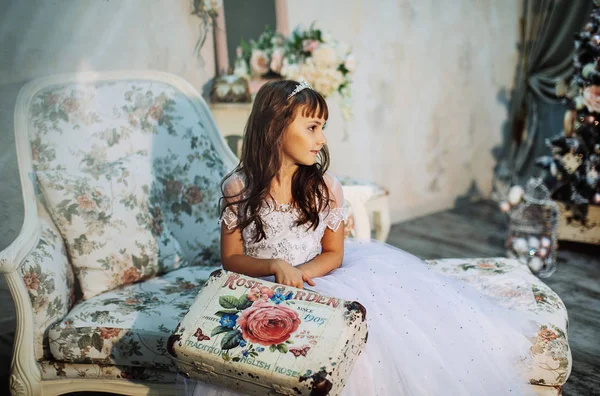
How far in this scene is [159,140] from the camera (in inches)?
99.7

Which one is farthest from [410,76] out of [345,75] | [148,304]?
[148,304]

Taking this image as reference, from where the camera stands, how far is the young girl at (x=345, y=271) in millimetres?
1636

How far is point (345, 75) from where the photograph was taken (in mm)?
3102

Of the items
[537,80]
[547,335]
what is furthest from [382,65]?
[547,335]

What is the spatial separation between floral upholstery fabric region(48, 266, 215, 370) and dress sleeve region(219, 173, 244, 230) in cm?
37

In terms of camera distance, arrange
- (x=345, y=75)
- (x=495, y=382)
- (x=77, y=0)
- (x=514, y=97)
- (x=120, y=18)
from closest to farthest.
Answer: (x=495, y=382) → (x=77, y=0) → (x=120, y=18) → (x=345, y=75) → (x=514, y=97)

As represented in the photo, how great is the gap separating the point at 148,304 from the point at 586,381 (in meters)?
1.77

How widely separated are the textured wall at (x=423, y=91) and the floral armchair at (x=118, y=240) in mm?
1506

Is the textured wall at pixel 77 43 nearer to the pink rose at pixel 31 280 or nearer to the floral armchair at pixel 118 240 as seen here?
the floral armchair at pixel 118 240

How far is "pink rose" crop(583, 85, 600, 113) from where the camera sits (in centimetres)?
362

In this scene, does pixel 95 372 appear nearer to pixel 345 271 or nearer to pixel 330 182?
pixel 345 271

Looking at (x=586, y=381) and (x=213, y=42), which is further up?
(x=213, y=42)

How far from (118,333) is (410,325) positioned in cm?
96

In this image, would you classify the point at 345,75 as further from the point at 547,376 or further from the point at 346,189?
the point at 547,376
